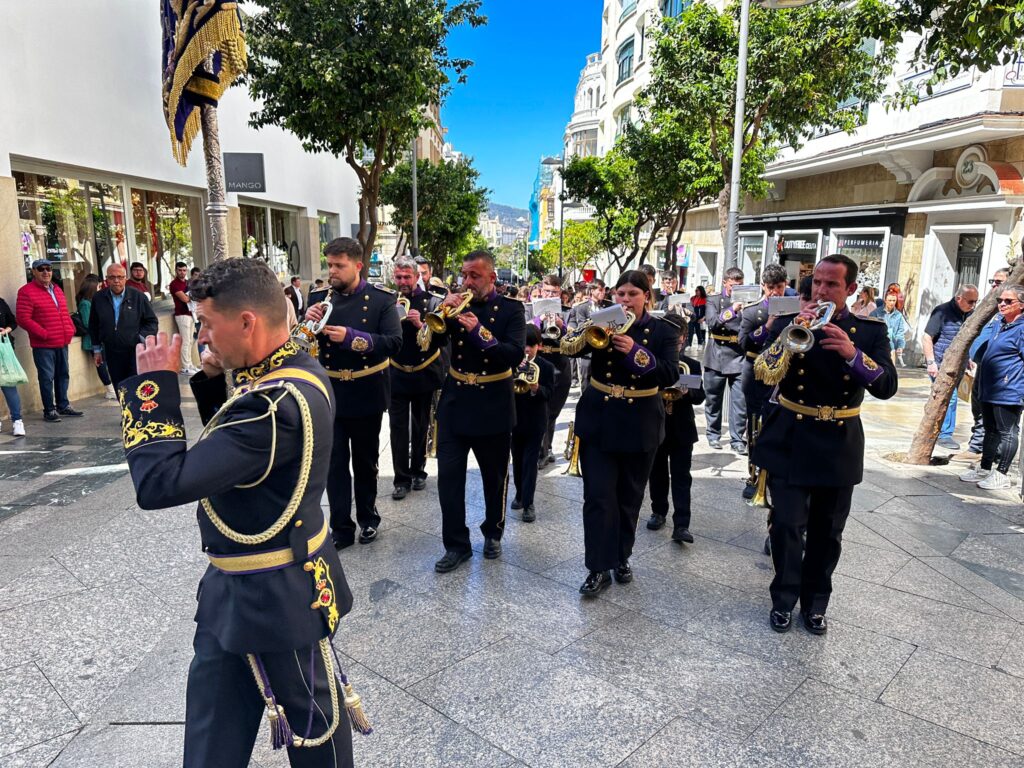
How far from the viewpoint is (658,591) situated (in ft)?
15.3

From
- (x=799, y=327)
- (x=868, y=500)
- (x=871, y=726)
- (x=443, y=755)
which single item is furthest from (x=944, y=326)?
(x=443, y=755)

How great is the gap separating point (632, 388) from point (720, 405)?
4338 mm

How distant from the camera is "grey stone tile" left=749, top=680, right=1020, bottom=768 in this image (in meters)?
3.07

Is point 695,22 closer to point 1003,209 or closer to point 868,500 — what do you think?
point 1003,209

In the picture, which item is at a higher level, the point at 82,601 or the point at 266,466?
the point at 266,466

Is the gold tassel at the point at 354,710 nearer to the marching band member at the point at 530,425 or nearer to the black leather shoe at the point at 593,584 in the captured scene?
the black leather shoe at the point at 593,584

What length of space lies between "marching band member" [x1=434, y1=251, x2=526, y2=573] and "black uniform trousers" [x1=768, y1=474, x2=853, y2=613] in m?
1.90

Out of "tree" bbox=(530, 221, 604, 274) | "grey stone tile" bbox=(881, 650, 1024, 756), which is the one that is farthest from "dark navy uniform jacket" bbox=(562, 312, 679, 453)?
"tree" bbox=(530, 221, 604, 274)

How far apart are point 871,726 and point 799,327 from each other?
196 cm

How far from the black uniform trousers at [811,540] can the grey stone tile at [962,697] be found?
1.96 ft

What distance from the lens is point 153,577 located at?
4.70 m

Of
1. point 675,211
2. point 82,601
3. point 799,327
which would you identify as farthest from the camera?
point 675,211

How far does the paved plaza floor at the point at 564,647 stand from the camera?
3.16m

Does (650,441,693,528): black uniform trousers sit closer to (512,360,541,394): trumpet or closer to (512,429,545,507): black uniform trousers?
(512,429,545,507): black uniform trousers
